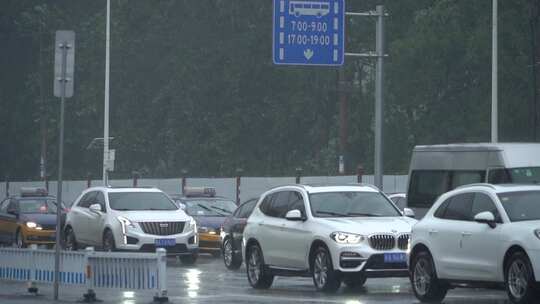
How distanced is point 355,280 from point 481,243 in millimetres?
4024

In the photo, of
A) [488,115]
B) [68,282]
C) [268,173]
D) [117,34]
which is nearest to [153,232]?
[68,282]

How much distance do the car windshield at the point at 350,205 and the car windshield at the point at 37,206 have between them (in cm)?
1860

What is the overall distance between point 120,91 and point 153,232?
4371 centimetres

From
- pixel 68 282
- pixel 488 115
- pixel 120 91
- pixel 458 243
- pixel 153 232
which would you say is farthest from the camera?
pixel 120 91

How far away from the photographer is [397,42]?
62594 millimetres

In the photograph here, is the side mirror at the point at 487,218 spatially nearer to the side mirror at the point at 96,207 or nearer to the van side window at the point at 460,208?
the van side window at the point at 460,208

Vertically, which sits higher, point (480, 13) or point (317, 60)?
point (480, 13)

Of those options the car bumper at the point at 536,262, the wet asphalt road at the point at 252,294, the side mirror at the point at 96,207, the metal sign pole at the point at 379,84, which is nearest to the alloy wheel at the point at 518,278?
the car bumper at the point at 536,262

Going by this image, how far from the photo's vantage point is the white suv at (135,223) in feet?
106

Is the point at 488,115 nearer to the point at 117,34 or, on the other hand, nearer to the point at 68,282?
the point at 117,34

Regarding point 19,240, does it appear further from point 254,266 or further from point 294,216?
point 294,216

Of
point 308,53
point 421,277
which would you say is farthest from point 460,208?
point 308,53

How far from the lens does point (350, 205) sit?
78.2 ft

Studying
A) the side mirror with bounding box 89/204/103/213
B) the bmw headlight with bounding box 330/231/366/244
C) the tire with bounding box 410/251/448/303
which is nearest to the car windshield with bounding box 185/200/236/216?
the side mirror with bounding box 89/204/103/213
